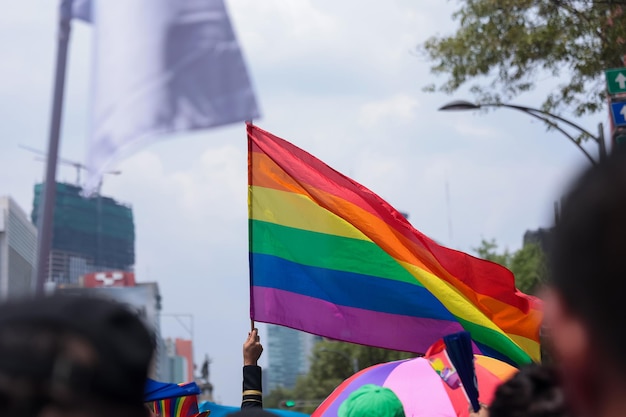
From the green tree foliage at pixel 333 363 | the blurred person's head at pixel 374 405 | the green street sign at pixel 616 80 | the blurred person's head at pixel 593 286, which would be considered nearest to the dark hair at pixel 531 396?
the blurred person's head at pixel 593 286

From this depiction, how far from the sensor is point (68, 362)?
140 cm

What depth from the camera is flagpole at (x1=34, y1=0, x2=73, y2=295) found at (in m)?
Result: 2.82

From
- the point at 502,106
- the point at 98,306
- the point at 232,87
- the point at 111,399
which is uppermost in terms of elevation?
the point at 502,106

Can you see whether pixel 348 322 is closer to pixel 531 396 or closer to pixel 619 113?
pixel 531 396

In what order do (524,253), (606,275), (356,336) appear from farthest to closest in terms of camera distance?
(524,253), (356,336), (606,275)

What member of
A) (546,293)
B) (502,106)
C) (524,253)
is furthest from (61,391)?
(524,253)

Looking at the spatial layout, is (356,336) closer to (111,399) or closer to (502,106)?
(111,399)

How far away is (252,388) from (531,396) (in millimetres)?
2563

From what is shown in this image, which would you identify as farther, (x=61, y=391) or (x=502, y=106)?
(x=502, y=106)

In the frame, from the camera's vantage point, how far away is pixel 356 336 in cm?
706

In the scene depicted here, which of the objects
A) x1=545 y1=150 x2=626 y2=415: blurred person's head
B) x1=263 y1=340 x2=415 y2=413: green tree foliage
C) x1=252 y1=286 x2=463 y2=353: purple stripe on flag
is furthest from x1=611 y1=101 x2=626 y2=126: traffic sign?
x1=263 y1=340 x2=415 y2=413: green tree foliage

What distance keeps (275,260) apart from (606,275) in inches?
234

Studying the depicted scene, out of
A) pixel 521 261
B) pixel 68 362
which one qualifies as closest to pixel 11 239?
pixel 521 261

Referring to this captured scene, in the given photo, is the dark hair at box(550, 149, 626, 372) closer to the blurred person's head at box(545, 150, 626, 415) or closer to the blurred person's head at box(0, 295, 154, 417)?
the blurred person's head at box(545, 150, 626, 415)
